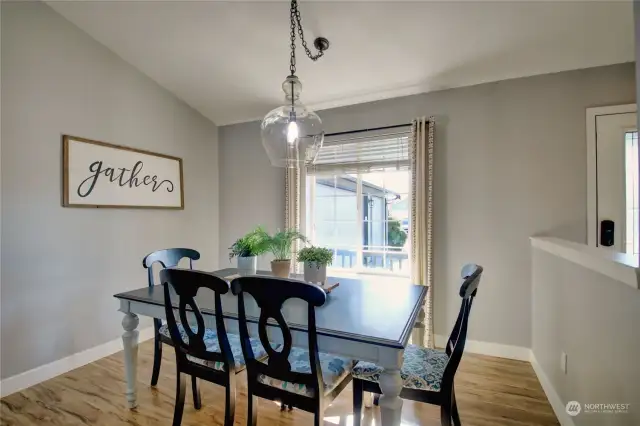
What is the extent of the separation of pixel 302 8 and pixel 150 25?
4.18 feet

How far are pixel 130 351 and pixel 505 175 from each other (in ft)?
10.2

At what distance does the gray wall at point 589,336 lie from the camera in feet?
3.88

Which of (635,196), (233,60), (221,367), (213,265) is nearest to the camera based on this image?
(221,367)

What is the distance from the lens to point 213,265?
411 centimetres

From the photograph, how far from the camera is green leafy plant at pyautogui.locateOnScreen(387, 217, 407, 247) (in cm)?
326

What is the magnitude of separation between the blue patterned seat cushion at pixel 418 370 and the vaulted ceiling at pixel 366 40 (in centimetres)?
217

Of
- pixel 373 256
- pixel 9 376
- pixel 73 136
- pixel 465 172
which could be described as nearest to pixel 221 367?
pixel 9 376

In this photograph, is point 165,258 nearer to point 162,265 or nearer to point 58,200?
point 162,265

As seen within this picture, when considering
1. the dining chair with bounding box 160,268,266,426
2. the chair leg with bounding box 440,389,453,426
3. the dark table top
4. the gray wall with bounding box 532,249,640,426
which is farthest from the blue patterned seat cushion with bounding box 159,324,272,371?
the gray wall with bounding box 532,249,640,426

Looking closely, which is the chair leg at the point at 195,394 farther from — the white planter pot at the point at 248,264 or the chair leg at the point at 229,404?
the white planter pot at the point at 248,264

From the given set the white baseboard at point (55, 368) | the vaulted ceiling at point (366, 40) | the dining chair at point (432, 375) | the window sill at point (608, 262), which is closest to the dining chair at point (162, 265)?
the white baseboard at point (55, 368)

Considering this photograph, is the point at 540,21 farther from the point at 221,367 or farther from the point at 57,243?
the point at 57,243

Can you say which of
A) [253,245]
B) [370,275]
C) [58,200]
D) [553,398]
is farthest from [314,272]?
[58,200]

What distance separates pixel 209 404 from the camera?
2.16 meters
